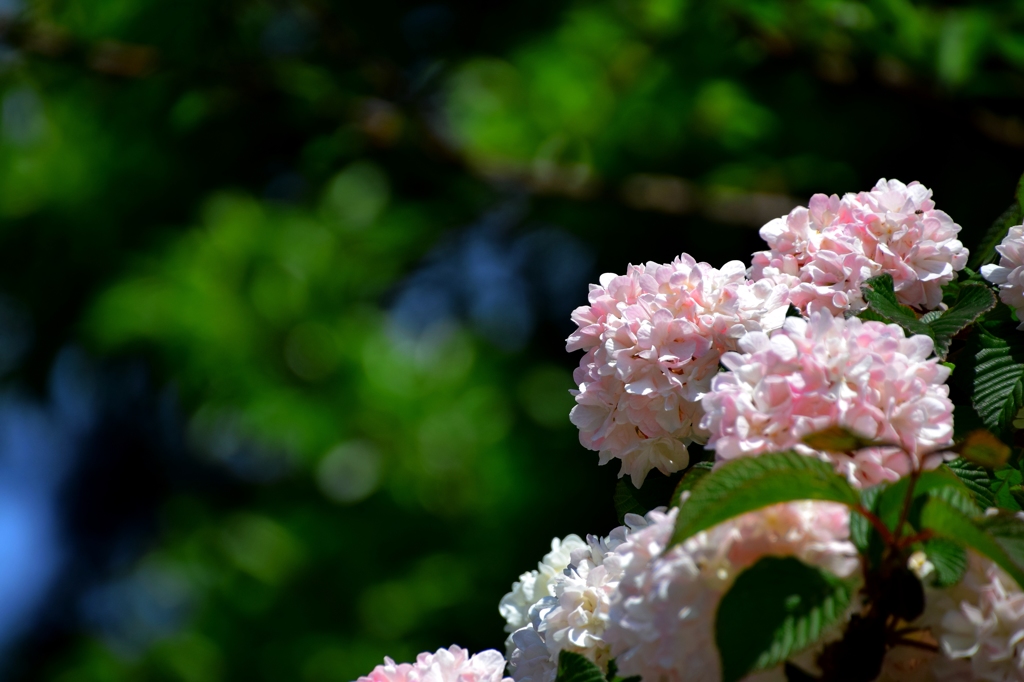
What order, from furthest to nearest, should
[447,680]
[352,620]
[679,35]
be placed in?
[352,620], [679,35], [447,680]

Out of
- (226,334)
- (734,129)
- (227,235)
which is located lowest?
(734,129)

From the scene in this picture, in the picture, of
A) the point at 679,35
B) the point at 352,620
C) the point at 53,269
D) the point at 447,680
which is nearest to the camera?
the point at 447,680

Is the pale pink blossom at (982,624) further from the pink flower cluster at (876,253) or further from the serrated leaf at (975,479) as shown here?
the pink flower cluster at (876,253)

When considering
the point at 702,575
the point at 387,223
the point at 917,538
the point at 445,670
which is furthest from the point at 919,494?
the point at 387,223

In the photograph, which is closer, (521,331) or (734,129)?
(734,129)

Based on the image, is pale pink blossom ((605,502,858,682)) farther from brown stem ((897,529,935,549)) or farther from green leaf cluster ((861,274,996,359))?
green leaf cluster ((861,274,996,359))

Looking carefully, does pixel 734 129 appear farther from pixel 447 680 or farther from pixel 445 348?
pixel 447 680

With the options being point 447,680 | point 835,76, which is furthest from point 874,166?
point 447,680

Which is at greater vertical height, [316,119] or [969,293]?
[316,119]
